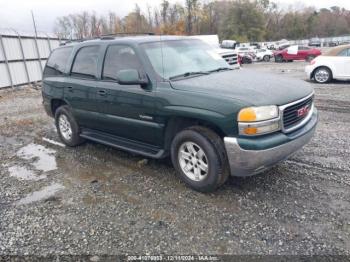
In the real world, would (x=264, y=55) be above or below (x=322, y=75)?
below

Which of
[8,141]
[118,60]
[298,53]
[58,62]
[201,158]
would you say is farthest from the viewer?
[298,53]

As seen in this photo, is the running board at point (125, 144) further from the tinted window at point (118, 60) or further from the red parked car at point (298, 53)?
the red parked car at point (298, 53)

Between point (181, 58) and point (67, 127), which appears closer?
point (181, 58)

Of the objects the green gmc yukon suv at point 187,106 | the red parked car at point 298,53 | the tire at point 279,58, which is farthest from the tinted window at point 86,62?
the tire at point 279,58

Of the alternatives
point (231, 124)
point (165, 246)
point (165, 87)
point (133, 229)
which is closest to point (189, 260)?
point (165, 246)

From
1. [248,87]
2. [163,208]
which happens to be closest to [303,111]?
[248,87]

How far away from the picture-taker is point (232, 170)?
10.8ft

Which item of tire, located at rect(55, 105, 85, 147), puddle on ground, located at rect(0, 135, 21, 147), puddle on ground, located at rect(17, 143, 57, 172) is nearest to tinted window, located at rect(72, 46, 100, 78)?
tire, located at rect(55, 105, 85, 147)

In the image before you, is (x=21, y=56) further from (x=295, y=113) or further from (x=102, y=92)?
(x=295, y=113)

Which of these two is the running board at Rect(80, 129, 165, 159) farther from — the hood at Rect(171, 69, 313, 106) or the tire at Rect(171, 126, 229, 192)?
the hood at Rect(171, 69, 313, 106)

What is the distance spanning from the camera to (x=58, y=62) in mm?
5578

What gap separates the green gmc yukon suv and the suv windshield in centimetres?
1

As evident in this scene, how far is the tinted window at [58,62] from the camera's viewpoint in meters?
5.38

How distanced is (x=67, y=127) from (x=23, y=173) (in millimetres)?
1219
